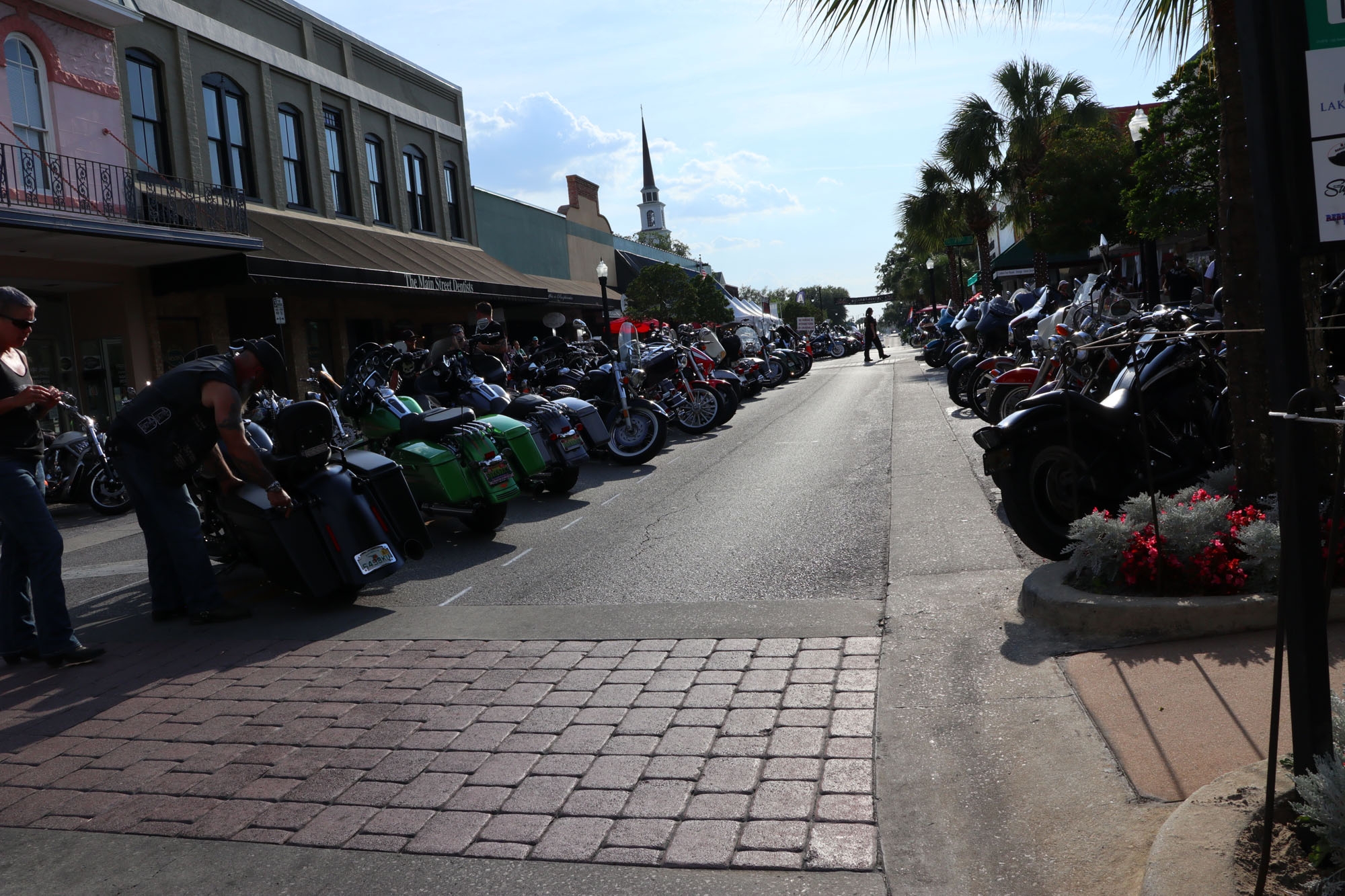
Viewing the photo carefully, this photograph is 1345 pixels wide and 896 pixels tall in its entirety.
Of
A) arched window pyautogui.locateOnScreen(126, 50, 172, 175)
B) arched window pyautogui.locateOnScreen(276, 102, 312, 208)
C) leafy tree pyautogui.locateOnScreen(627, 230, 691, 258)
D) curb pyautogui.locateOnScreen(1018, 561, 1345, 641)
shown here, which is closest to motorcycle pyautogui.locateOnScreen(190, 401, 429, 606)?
curb pyautogui.locateOnScreen(1018, 561, 1345, 641)

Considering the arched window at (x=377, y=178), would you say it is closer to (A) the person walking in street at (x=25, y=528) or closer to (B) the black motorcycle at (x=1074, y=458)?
(A) the person walking in street at (x=25, y=528)

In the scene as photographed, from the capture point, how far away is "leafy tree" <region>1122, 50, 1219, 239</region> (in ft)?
63.9

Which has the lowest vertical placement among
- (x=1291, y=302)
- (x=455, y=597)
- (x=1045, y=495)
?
(x=455, y=597)

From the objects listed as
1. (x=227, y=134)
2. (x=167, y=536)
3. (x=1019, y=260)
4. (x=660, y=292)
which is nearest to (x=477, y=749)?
(x=167, y=536)

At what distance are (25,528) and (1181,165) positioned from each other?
19876 mm

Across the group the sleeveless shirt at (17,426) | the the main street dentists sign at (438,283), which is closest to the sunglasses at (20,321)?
the sleeveless shirt at (17,426)

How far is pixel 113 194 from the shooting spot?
57.4ft

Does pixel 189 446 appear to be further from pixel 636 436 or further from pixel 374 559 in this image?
pixel 636 436

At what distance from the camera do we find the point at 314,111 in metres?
24.8

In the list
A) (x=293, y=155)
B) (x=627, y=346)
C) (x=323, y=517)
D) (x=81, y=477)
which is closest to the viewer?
(x=323, y=517)

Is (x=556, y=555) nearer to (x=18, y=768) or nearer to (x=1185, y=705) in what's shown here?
(x=18, y=768)

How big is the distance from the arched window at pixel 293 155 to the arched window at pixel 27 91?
22.3 feet

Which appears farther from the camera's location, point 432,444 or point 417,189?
point 417,189

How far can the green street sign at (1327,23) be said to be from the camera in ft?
8.36
